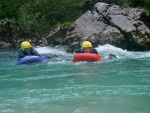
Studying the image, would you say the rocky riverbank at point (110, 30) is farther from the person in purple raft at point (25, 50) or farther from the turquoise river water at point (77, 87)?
the person in purple raft at point (25, 50)

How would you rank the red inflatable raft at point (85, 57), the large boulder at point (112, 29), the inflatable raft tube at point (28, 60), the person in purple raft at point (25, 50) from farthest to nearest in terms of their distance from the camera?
the large boulder at point (112, 29), the person in purple raft at point (25, 50), the inflatable raft tube at point (28, 60), the red inflatable raft at point (85, 57)

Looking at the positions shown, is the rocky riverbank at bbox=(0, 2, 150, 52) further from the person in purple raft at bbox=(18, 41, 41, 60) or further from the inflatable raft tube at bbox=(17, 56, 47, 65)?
the inflatable raft tube at bbox=(17, 56, 47, 65)

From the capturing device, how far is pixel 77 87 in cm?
926

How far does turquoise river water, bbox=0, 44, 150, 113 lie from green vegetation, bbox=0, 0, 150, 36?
33.1ft

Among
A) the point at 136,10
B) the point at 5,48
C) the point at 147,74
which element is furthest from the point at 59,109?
the point at 5,48

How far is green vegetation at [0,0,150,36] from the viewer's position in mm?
24625

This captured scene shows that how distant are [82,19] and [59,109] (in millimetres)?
13997

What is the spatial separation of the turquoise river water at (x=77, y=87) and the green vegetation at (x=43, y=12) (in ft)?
33.1

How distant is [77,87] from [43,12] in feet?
56.0

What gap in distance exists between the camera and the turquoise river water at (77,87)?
23.7ft

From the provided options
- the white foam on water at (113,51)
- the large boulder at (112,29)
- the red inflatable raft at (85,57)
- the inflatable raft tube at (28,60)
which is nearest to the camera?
the red inflatable raft at (85,57)

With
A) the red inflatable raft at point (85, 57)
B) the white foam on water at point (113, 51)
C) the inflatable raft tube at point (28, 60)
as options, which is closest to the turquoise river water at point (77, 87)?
the red inflatable raft at point (85, 57)

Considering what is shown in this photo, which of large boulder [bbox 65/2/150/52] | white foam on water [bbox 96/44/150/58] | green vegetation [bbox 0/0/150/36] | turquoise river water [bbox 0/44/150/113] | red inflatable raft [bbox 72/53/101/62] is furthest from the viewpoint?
green vegetation [bbox 0/0/150/36]

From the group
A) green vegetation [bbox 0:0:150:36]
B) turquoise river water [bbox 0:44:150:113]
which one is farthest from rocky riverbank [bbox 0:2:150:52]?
turquoise river water [bbox 0:44:150:113]
